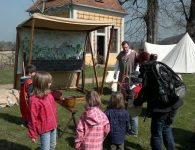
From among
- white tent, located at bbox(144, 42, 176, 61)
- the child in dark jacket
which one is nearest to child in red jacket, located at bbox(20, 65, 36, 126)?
the child in dark jacket

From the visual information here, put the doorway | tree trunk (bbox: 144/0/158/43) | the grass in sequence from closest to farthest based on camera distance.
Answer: the grass, the doorway, tree trunk (bbox: 144/0/158/43)

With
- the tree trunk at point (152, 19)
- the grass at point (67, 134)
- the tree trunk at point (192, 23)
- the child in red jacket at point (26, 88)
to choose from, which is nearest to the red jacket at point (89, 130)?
the grass at point (67, 134)

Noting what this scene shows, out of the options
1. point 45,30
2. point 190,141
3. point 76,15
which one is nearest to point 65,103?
point 190,141

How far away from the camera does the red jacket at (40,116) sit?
4918 millimetres

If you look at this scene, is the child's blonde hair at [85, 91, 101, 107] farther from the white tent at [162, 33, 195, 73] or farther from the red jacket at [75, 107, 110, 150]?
the white tent at [162, 33, 195, 73]

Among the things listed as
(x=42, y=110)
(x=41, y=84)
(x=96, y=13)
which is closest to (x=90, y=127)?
(x=42, y=110)

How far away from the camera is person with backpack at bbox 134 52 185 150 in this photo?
17.5ft

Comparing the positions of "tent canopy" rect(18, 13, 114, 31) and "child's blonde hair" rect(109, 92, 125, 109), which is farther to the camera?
"tent canopy" rect(18, 13, 114, 31)

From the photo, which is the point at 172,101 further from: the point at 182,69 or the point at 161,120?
the point at 182,69

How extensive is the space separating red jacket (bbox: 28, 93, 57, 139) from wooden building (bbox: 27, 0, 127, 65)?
1891cm

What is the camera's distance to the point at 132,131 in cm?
715

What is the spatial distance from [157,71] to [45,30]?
7.04m

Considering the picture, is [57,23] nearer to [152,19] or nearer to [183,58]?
[183,58]

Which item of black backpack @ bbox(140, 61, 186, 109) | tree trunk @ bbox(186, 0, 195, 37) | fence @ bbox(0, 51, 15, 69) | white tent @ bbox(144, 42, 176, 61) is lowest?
black backpack @ bbox(140, 61, 186, 109)
